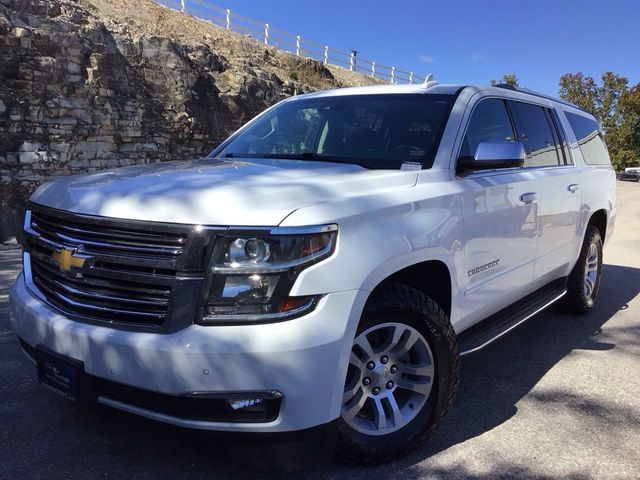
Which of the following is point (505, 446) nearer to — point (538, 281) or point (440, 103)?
point (538, 281)

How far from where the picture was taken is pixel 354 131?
3721 millimetres

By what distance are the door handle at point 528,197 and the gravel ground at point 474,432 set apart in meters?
1.25

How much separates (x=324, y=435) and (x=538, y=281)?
8.78 ft

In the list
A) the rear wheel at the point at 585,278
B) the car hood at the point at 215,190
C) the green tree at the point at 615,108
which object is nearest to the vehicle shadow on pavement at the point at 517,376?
the rear wheel at the point at 585,278

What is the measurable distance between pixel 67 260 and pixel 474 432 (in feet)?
7.70

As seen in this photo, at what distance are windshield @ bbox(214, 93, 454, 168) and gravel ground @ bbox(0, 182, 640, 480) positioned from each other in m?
1.61

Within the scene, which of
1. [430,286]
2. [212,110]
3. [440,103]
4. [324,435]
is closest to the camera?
[324,435]

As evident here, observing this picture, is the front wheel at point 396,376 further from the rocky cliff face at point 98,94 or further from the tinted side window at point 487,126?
the rocky cliff face at point 98,94

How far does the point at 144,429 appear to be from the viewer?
2977 millimetres

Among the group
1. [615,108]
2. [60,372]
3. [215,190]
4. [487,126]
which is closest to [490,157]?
[487,126]

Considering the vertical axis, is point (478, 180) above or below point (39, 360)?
above

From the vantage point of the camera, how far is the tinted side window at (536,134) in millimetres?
4234

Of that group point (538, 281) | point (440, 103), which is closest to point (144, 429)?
point (440, 103)

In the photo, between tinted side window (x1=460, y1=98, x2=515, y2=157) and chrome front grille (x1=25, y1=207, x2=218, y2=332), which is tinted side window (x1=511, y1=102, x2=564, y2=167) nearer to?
tinted side window (x1=460, y1=98, x2=515, y2=157)
